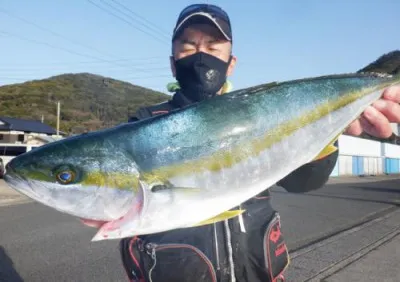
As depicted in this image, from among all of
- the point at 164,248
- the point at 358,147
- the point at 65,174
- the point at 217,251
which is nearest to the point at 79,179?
the point at 65,174

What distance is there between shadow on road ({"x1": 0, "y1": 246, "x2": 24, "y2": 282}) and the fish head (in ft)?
15.0

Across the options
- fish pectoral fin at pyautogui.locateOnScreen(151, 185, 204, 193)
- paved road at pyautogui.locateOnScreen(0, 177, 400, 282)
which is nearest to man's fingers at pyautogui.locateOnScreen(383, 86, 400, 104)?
fish pectoral fin at pyautogui.locateOnScreen(151, 185, 204, 193)

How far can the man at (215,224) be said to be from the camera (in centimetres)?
192

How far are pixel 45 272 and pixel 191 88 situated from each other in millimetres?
4648

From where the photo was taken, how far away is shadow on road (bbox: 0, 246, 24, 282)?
537 cm

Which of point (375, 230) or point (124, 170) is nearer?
point (124, 170)

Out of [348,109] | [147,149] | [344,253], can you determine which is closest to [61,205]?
[147,149]

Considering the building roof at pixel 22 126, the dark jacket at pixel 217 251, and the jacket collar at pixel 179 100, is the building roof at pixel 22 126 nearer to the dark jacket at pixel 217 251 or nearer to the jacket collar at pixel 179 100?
the jacket collar at pixel 179 100

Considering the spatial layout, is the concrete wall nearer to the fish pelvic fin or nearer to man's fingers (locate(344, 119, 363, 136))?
man's fingers (locate(344, 119, 363, 136))

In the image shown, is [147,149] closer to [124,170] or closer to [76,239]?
[124,170]

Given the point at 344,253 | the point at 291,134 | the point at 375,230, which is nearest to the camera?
the point at 291,134

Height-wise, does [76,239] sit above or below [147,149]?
below

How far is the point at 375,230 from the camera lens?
844 centimetres

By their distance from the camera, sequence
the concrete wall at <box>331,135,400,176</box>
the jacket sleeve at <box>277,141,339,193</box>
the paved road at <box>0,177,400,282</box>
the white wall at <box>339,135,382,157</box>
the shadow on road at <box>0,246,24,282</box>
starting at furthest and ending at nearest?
the white wall at <box>339,135,382,157</box> < the concrete wall at <box>331,135,400,176</box> < the paved road at <box>0,177,400,282</box> < the shadow on road at <box>0,246,24,282</box> < the jacket sleeve at <box>277,141,339,193</box>
